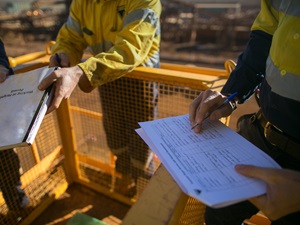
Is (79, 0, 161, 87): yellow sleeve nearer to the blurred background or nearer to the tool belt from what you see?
the tool belt

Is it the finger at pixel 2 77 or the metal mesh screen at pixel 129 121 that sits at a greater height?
the finger at pixel 2 77

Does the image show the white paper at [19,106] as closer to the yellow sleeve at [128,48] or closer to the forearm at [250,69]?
the yellow sleeve at [128,48]

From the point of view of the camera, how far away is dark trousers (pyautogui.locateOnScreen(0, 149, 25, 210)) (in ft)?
5.68

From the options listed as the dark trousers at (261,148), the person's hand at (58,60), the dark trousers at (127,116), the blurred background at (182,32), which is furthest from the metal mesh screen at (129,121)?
the blurred background at (182,32)

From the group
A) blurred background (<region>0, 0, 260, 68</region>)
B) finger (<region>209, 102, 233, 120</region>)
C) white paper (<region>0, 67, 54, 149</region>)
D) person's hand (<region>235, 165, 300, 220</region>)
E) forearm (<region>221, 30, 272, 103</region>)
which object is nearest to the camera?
person's hand (<region>235, 165, 300, 220</region>)

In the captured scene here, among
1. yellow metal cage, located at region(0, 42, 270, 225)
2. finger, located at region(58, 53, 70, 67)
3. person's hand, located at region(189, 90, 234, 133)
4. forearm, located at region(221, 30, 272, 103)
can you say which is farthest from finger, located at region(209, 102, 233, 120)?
finger, located at region(58, 53, 70, 67)

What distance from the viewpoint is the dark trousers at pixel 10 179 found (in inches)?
68.2

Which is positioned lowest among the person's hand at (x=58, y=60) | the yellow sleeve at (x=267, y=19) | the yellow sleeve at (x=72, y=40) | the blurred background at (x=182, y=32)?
the blurred background at (x=182, y=32)

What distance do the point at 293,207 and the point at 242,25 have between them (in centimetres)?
1350

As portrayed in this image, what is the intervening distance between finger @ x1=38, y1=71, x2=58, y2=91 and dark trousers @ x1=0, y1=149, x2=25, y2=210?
0.87 metres

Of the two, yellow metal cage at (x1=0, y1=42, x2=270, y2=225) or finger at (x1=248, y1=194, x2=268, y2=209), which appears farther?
yellow metal cage at (x1=0, y1=42, x2=270, y2=225)

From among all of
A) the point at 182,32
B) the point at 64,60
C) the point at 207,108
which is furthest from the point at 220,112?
the point at 182,32

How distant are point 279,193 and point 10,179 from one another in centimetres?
182

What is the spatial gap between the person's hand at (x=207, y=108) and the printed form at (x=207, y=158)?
0.12ft
